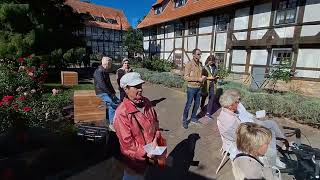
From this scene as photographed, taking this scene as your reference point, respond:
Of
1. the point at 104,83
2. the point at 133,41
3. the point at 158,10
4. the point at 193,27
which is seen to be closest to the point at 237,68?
the point at 193,27

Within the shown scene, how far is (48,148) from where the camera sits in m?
3.74

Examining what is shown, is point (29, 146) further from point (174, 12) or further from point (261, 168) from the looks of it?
point (174, 12)

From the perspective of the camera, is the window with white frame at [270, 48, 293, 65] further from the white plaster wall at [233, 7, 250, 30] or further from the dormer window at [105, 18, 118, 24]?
the dormer window at [105, 18, 118, 24]

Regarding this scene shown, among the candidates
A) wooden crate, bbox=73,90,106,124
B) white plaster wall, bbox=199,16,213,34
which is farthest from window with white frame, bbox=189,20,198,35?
wooden crate, bbox=73,90,106,124

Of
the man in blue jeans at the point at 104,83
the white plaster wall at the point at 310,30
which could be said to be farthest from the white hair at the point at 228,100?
the white plaster wall at the point at 310,30

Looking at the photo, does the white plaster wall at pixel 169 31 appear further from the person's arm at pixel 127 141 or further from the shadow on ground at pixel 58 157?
the person's arm at pixel 127 141

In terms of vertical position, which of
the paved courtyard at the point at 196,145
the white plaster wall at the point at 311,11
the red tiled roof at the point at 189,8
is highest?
the red tiled roof at the point at 189,8

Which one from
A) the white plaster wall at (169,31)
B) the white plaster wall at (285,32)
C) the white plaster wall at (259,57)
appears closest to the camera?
the white plaster wall at (285,32)

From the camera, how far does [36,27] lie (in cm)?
1239

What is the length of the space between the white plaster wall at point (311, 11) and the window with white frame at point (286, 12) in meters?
0.52

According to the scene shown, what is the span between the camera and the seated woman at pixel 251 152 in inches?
75.7

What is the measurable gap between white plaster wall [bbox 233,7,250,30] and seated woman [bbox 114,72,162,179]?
44.8ft

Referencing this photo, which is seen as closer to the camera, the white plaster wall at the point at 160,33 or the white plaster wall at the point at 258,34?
the white plaster wall at the point at 258,34

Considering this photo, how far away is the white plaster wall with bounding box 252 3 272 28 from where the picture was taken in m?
12.9
